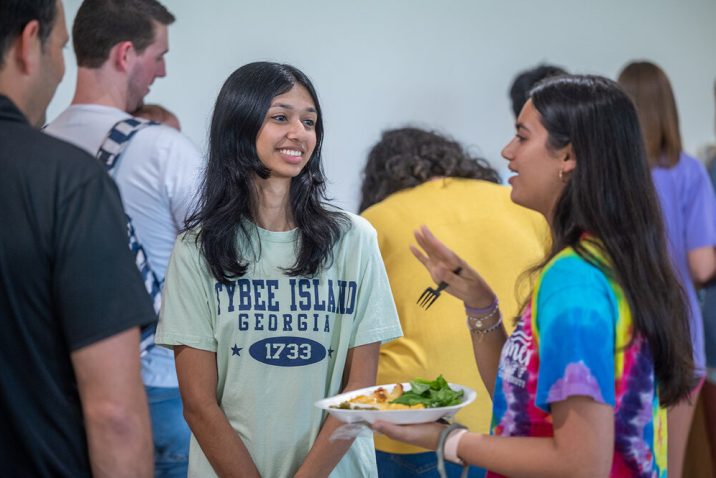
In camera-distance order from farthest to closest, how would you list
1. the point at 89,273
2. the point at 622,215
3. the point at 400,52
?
the point at 400,52 < the point at 622,215 < the point at 89,273

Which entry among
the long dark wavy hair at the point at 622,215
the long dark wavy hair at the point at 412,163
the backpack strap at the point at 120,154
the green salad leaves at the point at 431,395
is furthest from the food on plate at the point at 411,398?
the long dark wavy hair at the point at 412,163

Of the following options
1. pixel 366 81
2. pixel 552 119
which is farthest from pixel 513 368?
pixel 366 81

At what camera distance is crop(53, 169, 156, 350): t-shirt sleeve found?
1231 mm

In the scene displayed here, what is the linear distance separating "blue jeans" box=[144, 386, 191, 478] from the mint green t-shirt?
0.53 meters

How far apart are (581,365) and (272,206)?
80 centimetres

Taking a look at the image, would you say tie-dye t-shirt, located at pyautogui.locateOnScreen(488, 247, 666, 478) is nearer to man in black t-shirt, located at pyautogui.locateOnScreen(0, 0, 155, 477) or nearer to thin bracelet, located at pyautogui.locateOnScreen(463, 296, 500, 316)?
thin bracelet, located at pyautogui.locateOnScreen(463, 296, 500, 316)

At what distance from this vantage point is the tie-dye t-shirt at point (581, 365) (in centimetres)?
137

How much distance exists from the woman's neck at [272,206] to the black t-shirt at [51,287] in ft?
2.12

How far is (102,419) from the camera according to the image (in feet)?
4.10

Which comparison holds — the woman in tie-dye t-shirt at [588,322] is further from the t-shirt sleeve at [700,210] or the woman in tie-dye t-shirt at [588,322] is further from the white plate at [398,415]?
the t-shirt sleeve at [700,210]

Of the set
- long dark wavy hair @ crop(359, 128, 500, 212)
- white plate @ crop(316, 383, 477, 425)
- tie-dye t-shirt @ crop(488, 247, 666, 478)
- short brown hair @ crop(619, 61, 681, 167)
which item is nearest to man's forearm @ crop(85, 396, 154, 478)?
white plate @ crop(316, 383, 477, 425)

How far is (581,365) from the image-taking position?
4.45ft

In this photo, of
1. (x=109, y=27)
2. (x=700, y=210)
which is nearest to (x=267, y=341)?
(x=109, y=27)

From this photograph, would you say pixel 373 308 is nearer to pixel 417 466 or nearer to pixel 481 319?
pixel 481 319
